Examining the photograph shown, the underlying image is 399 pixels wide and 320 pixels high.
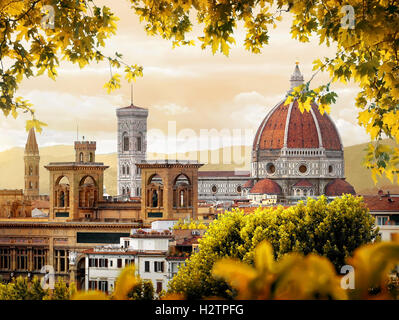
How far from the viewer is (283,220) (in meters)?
23.8

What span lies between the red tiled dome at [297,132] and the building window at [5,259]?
206ft

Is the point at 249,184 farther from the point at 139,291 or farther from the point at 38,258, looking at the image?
the point at 139,291

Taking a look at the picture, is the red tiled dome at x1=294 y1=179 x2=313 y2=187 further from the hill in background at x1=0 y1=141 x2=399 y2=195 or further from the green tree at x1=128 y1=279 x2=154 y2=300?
the green tree at x1=128 y1=279 x2=154 y2=300

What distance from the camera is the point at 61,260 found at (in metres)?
52.5

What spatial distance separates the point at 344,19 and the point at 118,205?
2119 inches

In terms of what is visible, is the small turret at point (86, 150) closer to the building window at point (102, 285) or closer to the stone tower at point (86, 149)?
the stone tower at point (86, 149)

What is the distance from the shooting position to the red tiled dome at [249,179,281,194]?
101125mm

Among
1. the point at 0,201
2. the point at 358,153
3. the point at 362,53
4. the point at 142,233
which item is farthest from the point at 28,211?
the point at 358,153

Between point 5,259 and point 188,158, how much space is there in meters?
18.4

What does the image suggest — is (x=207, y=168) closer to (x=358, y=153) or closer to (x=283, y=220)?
(x=358, y=153)

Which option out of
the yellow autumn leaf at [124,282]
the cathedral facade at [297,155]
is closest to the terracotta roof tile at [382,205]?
the yellow autumn leaf at [124,282]

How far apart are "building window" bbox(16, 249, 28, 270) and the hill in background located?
275 inches

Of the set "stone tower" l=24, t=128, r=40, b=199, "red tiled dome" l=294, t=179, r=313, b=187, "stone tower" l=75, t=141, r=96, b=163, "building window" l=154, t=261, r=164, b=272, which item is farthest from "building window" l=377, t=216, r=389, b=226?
"red tiled dome" l=294, t=179, r=313, b=187

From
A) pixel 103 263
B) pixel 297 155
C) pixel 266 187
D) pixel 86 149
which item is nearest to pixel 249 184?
pixel 266 187
